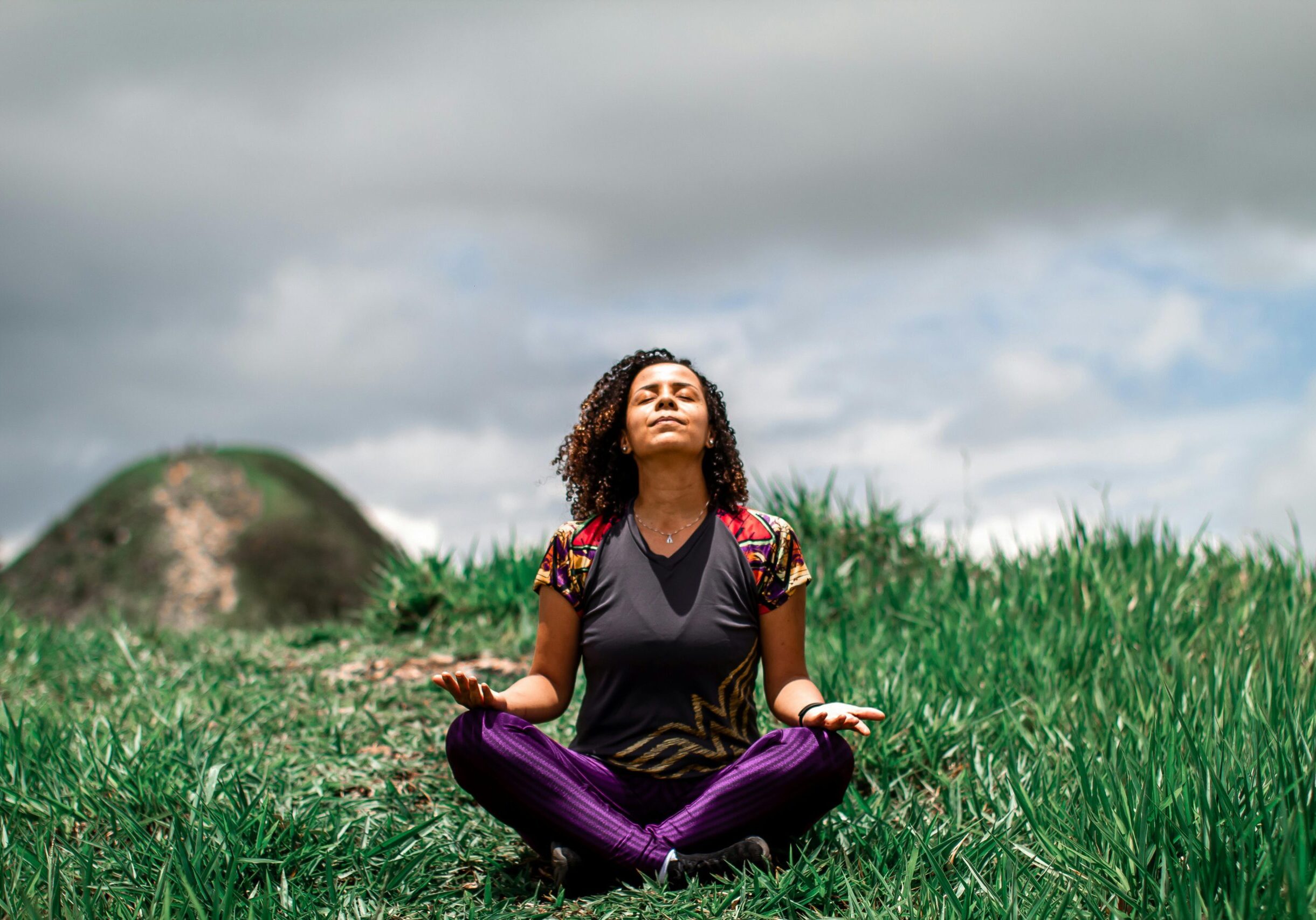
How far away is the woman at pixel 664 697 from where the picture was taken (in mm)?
2885

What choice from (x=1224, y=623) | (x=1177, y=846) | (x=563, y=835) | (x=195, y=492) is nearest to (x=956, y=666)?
(x=1224, y=623)

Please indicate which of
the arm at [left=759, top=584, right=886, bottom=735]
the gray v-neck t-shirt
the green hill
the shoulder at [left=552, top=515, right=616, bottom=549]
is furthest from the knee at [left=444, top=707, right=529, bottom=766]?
the green hill

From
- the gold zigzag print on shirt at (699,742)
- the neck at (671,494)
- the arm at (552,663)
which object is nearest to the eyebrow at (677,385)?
the neck at (671,494)

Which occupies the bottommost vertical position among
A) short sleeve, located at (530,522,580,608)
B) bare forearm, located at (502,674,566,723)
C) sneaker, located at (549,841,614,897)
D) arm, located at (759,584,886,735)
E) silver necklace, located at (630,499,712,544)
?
sneaker, located at (549,841,614,897)

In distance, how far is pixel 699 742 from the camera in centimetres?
301

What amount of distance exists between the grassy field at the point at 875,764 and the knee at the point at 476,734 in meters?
0.33

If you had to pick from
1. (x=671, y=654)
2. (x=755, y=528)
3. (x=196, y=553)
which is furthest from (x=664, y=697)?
(x=196, y=553)

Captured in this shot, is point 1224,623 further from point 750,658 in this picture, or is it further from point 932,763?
point 750,658

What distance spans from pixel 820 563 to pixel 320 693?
279 centimetres

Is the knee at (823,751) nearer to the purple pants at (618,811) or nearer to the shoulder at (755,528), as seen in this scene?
the purple pants at (618,811)

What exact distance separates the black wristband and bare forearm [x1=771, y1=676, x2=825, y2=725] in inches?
0.6

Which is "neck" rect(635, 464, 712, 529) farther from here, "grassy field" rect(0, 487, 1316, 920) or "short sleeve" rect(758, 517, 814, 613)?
"grassy field" rect(0, 487, 1316, 920)

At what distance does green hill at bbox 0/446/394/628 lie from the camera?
943 cm

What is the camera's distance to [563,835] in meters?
2.92
